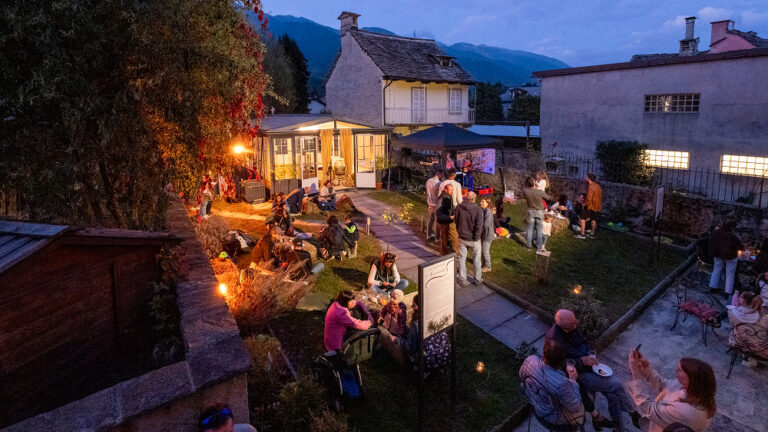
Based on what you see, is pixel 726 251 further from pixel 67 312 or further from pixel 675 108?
pixel 675 108

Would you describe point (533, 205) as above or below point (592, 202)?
above

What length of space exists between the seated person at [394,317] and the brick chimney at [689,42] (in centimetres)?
2516

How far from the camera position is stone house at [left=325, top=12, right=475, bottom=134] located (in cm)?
2442

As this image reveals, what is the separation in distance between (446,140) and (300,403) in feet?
36.8

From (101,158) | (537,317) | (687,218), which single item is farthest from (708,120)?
(101,158)

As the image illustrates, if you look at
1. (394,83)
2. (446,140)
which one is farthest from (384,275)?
(394,83)

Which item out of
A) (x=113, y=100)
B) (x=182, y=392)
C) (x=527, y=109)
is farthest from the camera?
(x=527, y=109)

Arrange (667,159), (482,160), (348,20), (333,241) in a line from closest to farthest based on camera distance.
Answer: (333,241), (482,160), (667,159), (348,20)

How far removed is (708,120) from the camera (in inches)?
682

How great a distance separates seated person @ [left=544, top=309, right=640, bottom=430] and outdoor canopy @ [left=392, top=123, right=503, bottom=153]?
9.52 m

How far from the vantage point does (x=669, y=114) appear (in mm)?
18422

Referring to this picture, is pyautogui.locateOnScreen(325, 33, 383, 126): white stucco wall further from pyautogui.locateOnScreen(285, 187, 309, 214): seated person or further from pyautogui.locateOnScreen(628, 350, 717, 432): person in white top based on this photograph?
pyautogui.locateOnScreen(628, 350, 717, 432): person in white top

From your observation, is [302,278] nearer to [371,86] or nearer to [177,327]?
[177,327]

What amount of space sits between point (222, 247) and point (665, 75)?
1923cm
